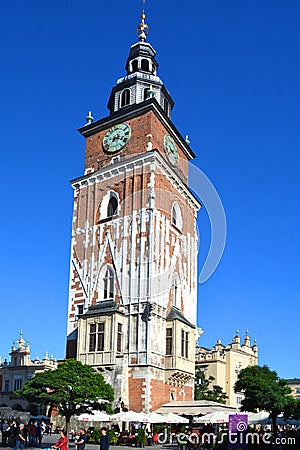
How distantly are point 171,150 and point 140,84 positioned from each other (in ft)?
20.5

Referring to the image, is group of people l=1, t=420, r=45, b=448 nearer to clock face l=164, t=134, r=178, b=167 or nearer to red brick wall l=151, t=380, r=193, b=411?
red brick wall l=151, t=380, r=193, b=411

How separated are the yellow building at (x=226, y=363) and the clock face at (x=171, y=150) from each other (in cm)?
4359

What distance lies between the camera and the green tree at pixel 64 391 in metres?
29.7

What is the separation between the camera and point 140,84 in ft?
157

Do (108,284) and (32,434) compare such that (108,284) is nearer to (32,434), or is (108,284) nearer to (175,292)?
(175,292)

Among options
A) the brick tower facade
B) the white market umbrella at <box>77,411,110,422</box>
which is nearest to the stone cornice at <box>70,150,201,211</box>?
the brick tower facade

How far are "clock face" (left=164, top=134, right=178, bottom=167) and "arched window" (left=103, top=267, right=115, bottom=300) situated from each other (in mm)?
10358

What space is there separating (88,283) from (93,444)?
12468 mm

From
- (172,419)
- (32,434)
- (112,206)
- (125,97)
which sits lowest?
(32,434)

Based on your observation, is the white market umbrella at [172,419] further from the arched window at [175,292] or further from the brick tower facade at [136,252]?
the arched window at [175,292]

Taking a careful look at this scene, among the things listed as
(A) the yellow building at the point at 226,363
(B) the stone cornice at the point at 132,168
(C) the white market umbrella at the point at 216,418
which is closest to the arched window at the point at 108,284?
(B) the stone cornice at the point at 132,168

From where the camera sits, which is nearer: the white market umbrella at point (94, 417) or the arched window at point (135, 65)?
the white market umbrella at point (94, 417)

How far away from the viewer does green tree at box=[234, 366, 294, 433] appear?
36531mm

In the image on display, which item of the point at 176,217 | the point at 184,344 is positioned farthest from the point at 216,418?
the point at 176,217
